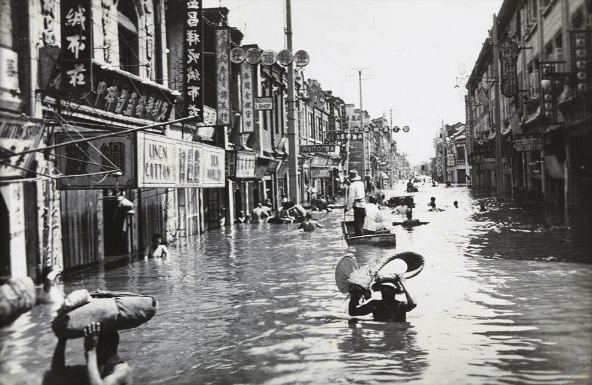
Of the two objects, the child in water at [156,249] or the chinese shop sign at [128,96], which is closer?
the chinese shop sign at [128,96]

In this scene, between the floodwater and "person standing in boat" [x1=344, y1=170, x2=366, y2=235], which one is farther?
"person standing in boat" [x1=344, y1=170, x2=366, y2=235]

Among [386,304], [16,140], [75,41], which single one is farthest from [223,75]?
[16,140]

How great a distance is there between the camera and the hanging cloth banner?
1466 cm

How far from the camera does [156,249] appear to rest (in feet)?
17.4

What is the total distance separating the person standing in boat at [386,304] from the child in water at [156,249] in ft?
8.95

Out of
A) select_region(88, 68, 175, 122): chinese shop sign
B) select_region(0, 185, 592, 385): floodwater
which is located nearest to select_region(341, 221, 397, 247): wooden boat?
select_region(0, 185, 592, 385): floodwater

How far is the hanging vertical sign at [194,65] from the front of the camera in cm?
718

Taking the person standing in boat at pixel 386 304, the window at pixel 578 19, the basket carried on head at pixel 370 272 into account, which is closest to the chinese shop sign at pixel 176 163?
the basket carried on head at pixel 370 272

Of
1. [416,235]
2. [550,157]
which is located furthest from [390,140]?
[550,157]

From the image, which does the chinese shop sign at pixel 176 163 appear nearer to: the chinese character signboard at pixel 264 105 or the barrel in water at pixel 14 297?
the barrel in water at pixel 14 297

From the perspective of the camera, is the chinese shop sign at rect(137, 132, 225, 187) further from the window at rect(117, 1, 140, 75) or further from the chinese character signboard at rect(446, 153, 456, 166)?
the chinese character signboard at rect(446, 153, 456, 166)

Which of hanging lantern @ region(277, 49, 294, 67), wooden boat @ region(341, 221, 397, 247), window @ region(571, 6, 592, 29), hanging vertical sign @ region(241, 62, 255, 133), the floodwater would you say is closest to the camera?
the floodwater

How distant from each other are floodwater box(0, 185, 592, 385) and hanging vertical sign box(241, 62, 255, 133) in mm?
11898

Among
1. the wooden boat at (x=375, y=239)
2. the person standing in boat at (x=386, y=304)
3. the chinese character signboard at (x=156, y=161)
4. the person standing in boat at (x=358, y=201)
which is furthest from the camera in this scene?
the person standing in boat at (x=358, y=201)
